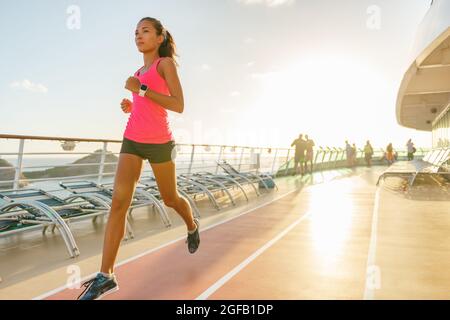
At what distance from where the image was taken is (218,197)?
8.74m

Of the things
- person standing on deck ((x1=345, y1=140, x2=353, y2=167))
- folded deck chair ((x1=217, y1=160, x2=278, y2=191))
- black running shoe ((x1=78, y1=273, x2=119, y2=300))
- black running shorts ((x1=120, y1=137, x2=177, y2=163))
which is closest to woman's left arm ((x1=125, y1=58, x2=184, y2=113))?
black running shorts ((x1=120, y1=137, x2=177, y2=163))

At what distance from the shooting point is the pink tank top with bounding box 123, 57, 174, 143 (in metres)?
2.83

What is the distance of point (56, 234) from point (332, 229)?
3307mm

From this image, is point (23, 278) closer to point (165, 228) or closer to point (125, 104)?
point (125, 104)

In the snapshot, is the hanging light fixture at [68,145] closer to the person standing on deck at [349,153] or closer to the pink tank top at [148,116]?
the pink tank top at [148,116]

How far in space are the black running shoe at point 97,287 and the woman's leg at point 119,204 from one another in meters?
0.06

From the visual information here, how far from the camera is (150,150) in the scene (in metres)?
2.85

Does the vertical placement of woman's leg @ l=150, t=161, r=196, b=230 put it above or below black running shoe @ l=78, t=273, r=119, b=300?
above

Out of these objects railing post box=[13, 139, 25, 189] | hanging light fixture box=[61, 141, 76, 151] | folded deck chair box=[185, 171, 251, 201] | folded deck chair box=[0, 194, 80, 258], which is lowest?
folded deck chair box=[0, 194, 80, 258]

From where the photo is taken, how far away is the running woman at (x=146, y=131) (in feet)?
8.79

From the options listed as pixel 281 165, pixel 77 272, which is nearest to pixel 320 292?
pixel 77 272

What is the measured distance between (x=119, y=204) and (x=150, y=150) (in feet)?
1.39

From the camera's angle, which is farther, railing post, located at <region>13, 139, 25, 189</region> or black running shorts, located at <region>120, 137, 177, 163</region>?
railing post, located at <region>13, 139, 25, 189</region>

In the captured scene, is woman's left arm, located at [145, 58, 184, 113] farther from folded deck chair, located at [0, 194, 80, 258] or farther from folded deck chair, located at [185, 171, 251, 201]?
folded deck chair, located at [185, 171, 251, 201]
